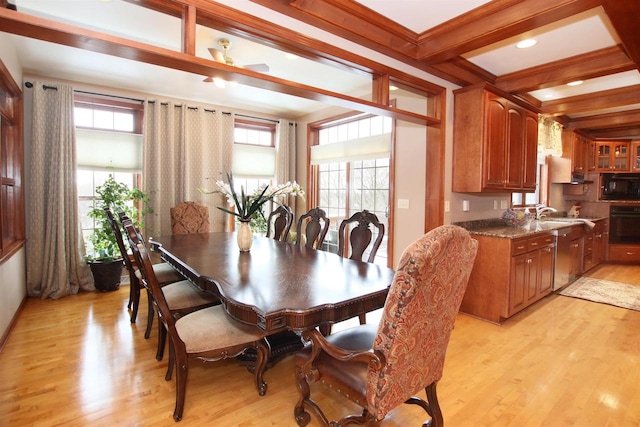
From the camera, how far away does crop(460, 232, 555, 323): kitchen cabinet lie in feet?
10.6

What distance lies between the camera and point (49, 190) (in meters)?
3.95

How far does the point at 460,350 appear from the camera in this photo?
2754 millimetres

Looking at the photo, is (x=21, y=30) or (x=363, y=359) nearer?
(x=363, y=359)

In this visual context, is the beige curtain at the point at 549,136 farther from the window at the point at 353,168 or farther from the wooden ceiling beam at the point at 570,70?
the window at the point at 353,168

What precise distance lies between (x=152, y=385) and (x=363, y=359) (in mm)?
1627

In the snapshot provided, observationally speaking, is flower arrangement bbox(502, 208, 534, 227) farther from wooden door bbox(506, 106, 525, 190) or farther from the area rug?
the area rug

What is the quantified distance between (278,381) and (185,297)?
2.95ft

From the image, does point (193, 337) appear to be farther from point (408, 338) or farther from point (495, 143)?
point (495, 143)

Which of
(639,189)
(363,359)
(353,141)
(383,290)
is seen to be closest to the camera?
(363,359)

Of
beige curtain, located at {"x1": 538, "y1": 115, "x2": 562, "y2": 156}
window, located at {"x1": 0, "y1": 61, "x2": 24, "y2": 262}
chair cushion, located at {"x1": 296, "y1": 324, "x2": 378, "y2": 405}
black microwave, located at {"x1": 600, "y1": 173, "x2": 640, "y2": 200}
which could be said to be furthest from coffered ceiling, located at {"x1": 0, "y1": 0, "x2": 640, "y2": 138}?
black microwave, located at {"x1": 600, "y1": 173, "x2": 640, "y2": 200}

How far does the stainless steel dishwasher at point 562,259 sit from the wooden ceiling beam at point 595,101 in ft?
5.48

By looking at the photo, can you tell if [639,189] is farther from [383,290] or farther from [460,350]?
[383,290]

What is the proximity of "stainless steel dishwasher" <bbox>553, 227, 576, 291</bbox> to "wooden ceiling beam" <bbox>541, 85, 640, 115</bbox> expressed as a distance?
167 cm

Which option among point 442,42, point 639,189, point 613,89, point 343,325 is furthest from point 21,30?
point 639,189
